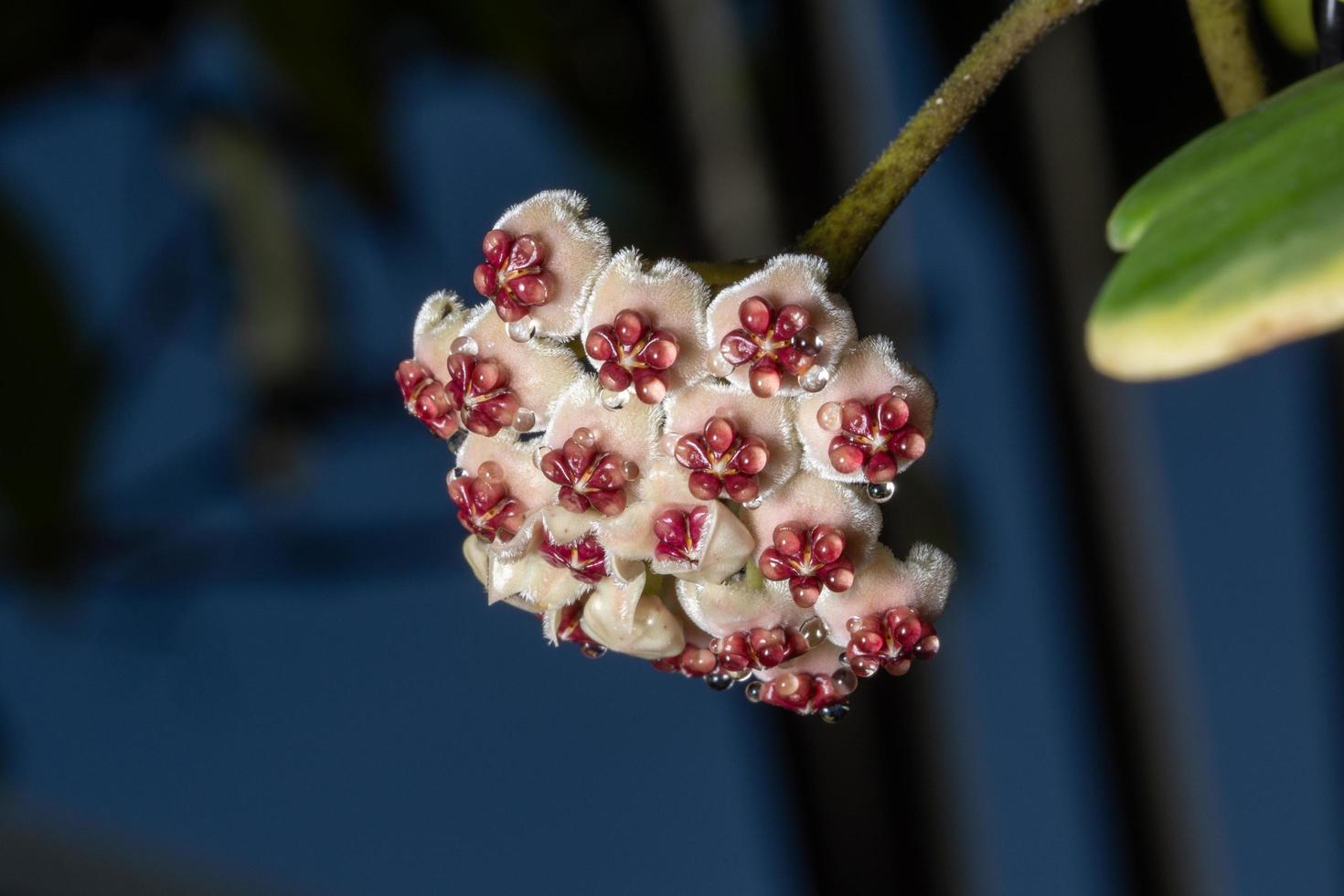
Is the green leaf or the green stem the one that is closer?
the green leaf

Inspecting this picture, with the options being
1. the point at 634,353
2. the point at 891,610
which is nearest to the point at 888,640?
the point at 891,610

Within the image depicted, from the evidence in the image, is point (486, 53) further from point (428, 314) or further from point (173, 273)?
point (428, 314)

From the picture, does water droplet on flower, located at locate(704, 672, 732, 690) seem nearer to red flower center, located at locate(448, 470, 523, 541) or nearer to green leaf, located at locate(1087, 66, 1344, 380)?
red flower center, located at locate(448, 470, 523, 541)

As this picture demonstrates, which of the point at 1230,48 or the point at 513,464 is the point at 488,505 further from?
the point at 1230,48

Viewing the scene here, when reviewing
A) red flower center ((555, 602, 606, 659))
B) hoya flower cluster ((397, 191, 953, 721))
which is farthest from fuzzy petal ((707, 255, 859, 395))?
red flower center ((555, 602, 606, 659))

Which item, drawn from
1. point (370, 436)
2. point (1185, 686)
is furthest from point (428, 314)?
point (370, 436)
